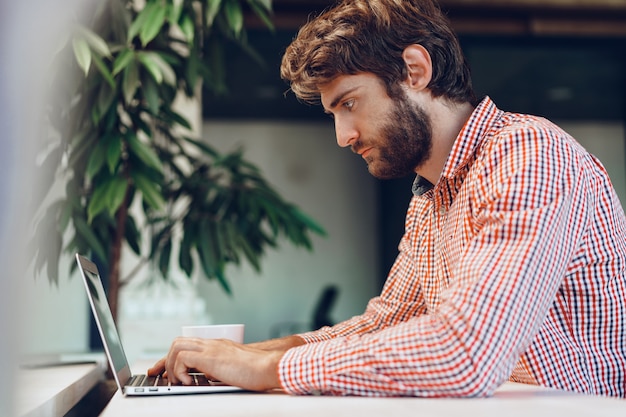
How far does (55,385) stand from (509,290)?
27.0 inches

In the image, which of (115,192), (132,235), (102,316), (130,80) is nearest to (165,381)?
(102,316)

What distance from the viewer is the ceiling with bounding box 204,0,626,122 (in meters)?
3.92

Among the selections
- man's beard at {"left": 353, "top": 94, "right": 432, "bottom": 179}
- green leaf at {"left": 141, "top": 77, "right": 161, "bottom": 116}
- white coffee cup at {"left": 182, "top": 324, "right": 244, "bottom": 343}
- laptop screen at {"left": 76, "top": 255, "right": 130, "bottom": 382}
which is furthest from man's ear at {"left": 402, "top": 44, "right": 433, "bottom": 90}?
green leaf at {"left": 141, "top": 77, "right": 161, "bottom": 116}

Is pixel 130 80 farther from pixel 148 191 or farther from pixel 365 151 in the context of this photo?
pixel 365 151

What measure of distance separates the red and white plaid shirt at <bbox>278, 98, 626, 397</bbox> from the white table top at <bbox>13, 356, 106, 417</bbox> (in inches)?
12.0

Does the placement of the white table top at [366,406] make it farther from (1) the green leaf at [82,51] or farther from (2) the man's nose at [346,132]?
(1) the green leaf at [82,51]

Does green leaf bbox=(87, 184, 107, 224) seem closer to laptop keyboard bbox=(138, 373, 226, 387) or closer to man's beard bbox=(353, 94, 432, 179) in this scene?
laptop keyboard bbox=(138, 373, 226, 387)

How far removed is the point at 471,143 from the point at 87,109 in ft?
4.10

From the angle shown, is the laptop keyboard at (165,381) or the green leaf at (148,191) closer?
the laptop keyboard at (165,381)

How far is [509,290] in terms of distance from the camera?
31.9 inches

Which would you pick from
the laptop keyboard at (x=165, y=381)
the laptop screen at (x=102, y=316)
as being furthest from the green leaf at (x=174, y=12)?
the laptop keyboard at (x=165, y=381)

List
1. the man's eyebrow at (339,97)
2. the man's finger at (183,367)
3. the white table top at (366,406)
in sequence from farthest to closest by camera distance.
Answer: the man's eyebrow at (339,97)
the man's finger at (183,367)
the white table top at (366,406)

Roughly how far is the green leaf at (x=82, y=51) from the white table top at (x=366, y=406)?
1.01 metres

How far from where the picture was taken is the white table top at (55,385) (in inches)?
33.8
